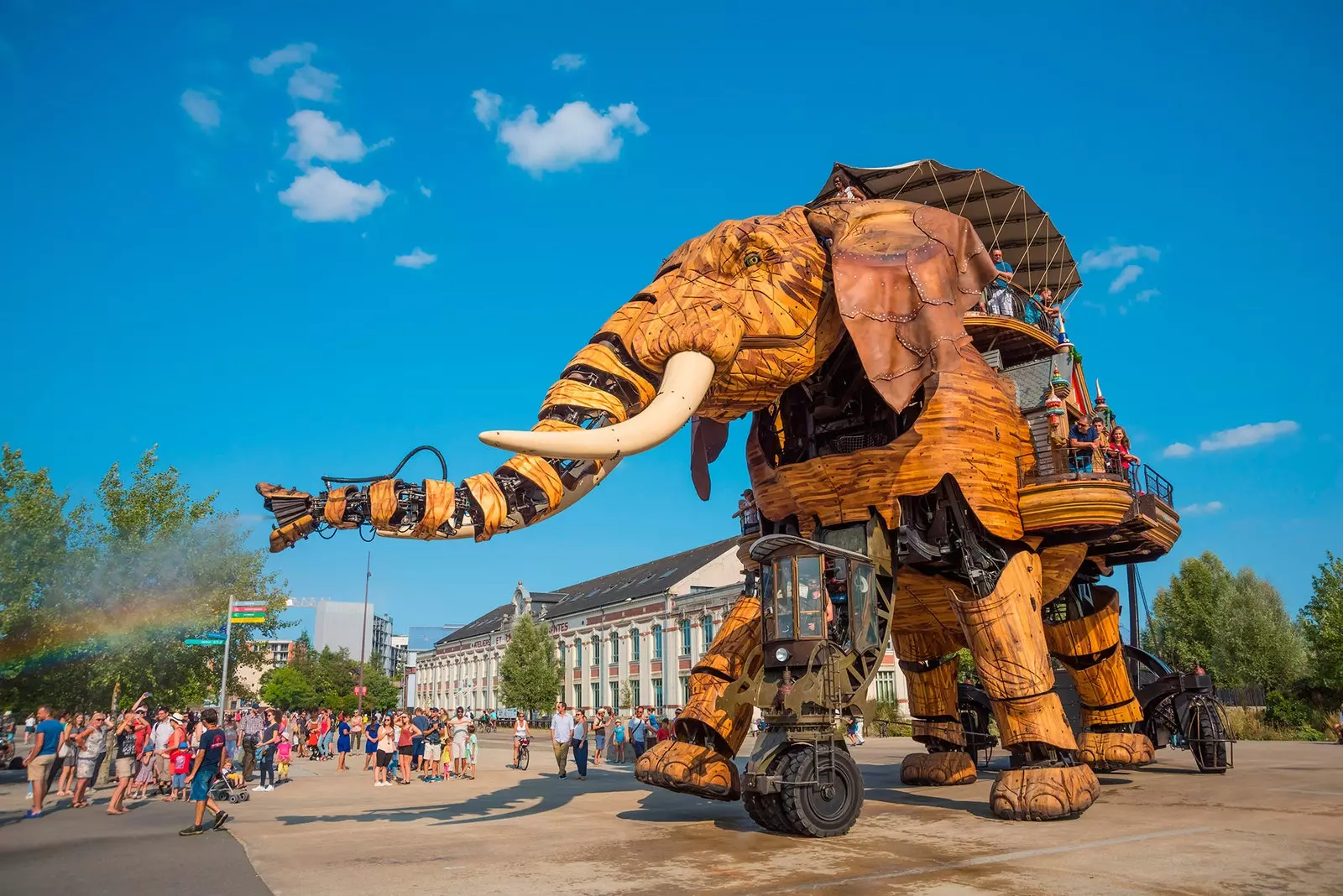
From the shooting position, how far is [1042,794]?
6.89 metres

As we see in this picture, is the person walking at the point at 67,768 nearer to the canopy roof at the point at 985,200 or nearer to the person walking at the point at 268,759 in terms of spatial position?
the person walking at the point at 268,759

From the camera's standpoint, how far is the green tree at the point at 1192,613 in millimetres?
34625

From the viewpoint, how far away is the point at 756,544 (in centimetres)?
710

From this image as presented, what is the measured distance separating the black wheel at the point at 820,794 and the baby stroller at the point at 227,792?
8.61 meters

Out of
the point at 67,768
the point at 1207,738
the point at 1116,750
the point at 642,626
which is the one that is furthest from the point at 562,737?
the point at 642,626

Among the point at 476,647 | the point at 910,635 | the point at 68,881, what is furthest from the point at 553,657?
the point at 68,881

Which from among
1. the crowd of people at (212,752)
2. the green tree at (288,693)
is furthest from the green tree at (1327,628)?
the green tree at (288,693)

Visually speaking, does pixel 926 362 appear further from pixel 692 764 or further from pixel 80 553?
pixel 80 553

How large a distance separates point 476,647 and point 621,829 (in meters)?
59.9

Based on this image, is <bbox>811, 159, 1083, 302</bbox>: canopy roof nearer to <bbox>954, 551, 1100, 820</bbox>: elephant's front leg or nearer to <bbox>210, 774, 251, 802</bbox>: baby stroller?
<bbox>954, 551, 1100, 820</bbox>: elephant's front leg

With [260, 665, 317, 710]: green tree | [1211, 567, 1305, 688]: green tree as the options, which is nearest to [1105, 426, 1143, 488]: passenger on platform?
[1211, 567, 1305, 688]: green tree

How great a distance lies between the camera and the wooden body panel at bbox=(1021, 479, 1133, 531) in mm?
7957

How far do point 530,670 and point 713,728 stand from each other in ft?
128

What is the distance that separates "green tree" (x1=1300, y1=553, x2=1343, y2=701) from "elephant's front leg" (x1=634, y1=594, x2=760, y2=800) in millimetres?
23410
